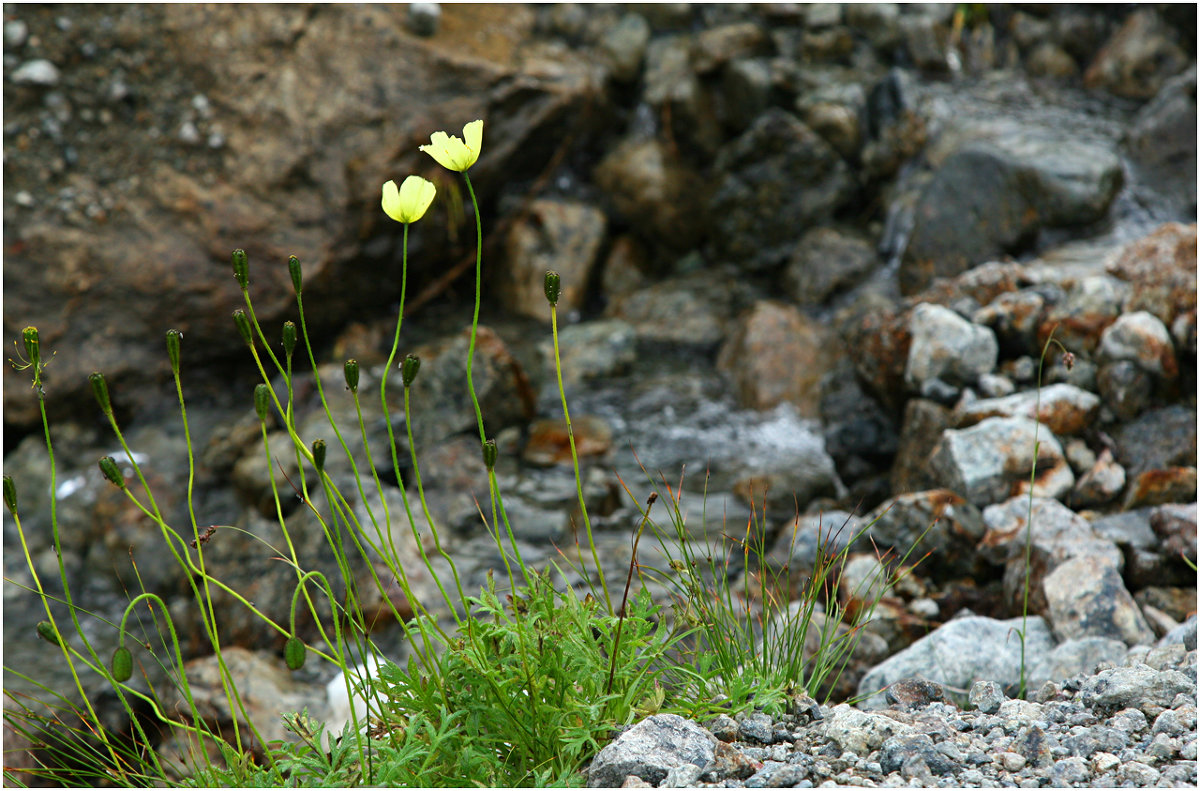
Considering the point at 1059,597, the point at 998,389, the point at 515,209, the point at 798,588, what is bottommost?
the point at 798,588

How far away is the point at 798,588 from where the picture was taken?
3.05 m

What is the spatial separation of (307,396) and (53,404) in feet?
4.88

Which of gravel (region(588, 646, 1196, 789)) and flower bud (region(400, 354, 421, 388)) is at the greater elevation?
flower bud (region(400, 354, 421, 388))

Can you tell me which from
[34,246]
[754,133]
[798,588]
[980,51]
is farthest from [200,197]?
[980,51]

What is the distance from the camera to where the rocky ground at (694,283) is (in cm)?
298

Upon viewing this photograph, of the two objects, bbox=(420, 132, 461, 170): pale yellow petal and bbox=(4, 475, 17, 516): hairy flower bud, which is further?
bbox=(420, 132, 461, 170): pale yellow petal

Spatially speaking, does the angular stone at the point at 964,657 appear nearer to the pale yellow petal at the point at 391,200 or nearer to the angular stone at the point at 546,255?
the pale yellow petal at the point at 391,200

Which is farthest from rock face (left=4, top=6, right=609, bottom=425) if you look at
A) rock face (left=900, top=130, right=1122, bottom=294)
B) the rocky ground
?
rock face (left=900, top=130, right=1122, bottom=294)

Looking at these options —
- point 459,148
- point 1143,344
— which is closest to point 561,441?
point 1143,344

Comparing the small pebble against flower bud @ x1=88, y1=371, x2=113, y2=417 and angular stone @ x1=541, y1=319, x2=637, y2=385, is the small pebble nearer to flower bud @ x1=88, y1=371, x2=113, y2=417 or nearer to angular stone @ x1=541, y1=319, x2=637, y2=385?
angular stone @ x1=541, y1=319, x2=637, y2=385

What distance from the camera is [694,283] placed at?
6562 mm

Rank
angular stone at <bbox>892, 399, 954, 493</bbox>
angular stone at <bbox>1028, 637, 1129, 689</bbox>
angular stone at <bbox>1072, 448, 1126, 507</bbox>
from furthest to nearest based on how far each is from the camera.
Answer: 1. angular stone at <bbox>892, 399, 954, 493</bbox>
2. angular stone at <bbox>1072, 448, 1126, 507</bbox>
3. angular stone at <bbox>1028, 637, 1129, 689</bbox>

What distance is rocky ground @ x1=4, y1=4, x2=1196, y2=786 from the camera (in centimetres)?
298

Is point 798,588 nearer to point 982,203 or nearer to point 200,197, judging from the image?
point 982,203
